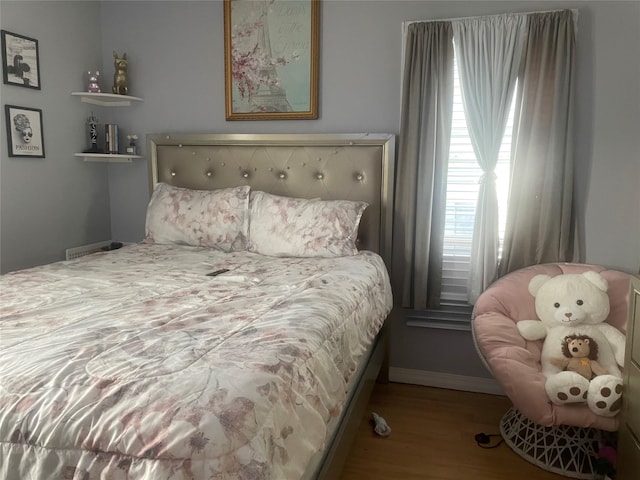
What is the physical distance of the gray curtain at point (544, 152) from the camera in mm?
2434

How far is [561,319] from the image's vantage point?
2223 millimetres

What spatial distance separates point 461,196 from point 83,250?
236 centimetres

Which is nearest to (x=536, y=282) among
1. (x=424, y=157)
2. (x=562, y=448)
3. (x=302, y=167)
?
(x=562, y=448)

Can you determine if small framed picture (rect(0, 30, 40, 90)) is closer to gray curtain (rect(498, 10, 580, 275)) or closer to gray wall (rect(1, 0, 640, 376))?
gray wall (rect(1, 0, 640, 376))

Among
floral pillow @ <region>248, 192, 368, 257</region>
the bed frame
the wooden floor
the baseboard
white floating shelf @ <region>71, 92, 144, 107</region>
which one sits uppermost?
white floating shelf @ <region>71, 92, 144, 107</region>

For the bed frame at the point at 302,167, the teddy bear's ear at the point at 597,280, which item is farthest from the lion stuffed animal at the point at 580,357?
the bed frame at the point at 302,167

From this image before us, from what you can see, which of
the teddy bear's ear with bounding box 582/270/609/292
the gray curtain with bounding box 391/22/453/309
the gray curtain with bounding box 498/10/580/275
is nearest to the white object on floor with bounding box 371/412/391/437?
the gray curtain with bounding box 391/22/453/309

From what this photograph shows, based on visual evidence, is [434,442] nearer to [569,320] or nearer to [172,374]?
[569,320]

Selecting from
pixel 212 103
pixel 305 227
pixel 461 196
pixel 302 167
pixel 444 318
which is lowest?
pixel 444 318

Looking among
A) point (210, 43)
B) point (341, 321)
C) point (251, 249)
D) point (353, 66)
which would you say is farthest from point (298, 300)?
point (210, 43)

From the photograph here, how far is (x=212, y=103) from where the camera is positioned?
3174mm

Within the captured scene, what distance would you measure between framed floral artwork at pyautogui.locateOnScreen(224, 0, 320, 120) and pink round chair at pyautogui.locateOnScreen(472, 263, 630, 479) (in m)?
1.47

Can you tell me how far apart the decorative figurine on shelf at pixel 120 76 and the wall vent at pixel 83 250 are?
3.29ft

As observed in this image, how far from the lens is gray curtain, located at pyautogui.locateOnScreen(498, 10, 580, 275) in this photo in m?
2.43
